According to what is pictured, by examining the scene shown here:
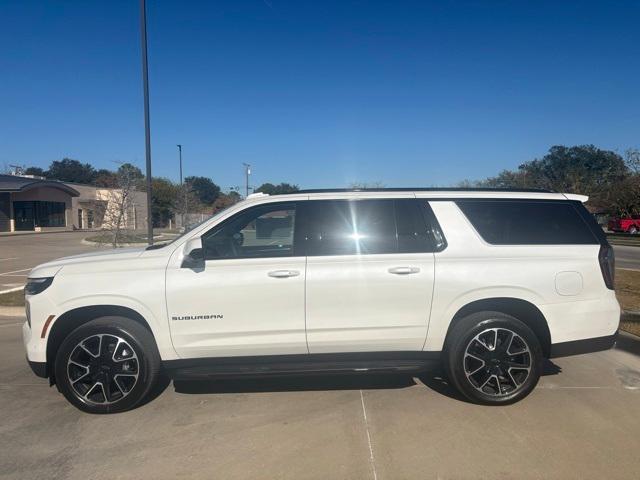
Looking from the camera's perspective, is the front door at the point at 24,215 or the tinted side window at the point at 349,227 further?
the front door at the point at 24,215

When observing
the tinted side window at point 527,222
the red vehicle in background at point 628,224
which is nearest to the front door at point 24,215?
the tinted side window at point 527,222

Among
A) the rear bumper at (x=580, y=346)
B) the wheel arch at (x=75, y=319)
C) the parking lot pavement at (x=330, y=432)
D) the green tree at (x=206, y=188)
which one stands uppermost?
the green tree at (x=206, y=188)

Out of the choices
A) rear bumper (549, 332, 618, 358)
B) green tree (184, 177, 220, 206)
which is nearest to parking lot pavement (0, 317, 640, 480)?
rear bumper (549, 332, 618, 358)

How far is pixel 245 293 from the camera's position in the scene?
3988 millimetres

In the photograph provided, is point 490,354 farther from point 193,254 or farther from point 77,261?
point 77,261

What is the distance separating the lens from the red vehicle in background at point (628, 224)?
38812mm

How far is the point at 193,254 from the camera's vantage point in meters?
3.99

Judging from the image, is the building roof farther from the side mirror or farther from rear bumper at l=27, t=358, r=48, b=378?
the side mirror

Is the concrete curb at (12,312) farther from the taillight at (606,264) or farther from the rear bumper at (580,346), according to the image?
the taillight at (606,264)

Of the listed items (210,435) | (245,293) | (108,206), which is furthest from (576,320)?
(108,206)

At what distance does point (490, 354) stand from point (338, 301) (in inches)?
55.7

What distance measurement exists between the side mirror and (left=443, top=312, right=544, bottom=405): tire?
2.25 metres

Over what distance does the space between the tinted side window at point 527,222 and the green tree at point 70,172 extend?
366ft

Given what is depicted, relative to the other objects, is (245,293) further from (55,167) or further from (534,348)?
(55,167)
